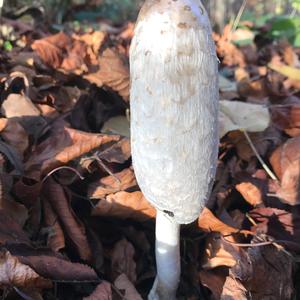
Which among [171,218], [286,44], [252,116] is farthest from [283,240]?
[286,44]

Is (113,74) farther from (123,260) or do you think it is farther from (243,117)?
(123,260)

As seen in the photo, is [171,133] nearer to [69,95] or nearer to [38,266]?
[38,266]

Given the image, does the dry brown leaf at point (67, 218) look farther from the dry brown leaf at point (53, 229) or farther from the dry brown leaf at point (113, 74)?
the dry brown leaf at point (113, 74)

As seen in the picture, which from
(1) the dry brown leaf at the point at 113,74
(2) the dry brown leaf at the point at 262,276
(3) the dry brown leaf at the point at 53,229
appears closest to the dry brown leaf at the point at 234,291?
(2) the dry brown leaf at the point at 262,276

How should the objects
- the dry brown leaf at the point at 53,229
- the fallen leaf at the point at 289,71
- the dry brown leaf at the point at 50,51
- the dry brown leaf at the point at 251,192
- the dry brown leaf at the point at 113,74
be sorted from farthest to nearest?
1. the fallen leaf at the point at 289,71
2. the dry brown leaf at the point at 50,51
3. the dry brown leaf at the point at 113,74
4. the dry brown leaf at the point at 251,192
5. the dry brown leaf at the point at 53,229

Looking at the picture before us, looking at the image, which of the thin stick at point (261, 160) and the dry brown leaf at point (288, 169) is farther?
the thin stick at point (261, 160)

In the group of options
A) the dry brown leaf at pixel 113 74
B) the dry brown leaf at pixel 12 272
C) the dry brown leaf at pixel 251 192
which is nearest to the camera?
the dry brown leaf at pixel 12 272
